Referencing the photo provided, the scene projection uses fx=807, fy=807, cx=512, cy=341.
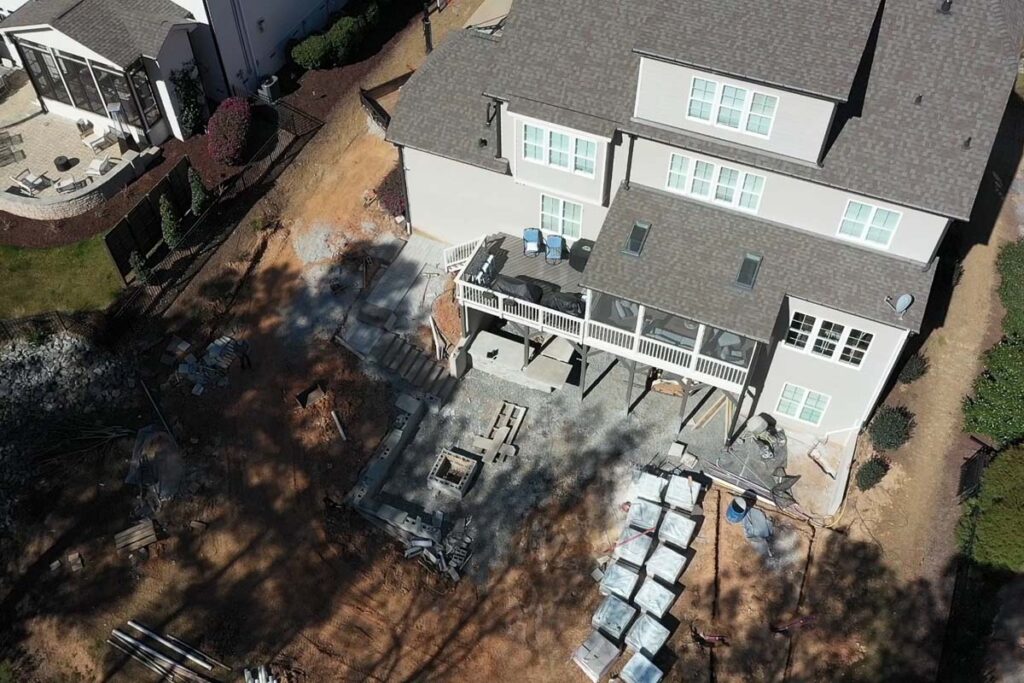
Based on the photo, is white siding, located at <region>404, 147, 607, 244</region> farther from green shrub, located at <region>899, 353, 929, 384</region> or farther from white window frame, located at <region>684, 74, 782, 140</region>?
green shrub, located at <region>899, 353, 929, 384</region>

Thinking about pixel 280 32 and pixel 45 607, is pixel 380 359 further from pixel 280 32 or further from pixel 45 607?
pixel 280 32

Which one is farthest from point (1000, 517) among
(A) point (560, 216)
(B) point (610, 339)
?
(A) point (560, 216)

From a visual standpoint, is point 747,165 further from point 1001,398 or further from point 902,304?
point 1001,398

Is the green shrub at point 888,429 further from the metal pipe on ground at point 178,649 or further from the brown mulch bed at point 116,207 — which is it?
the brown mulch bed at point 116,207

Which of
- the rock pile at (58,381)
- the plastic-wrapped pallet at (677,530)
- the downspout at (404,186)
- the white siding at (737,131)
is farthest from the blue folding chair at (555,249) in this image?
the rock pile at (58,381)

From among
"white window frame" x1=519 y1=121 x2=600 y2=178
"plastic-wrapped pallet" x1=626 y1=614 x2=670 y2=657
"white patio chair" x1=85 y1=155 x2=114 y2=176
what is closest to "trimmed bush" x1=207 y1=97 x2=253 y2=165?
"white patio chair" x1=85 y1=155 x2=114 y2=176

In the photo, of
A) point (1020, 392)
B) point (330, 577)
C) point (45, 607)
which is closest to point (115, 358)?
point (45, 607)
